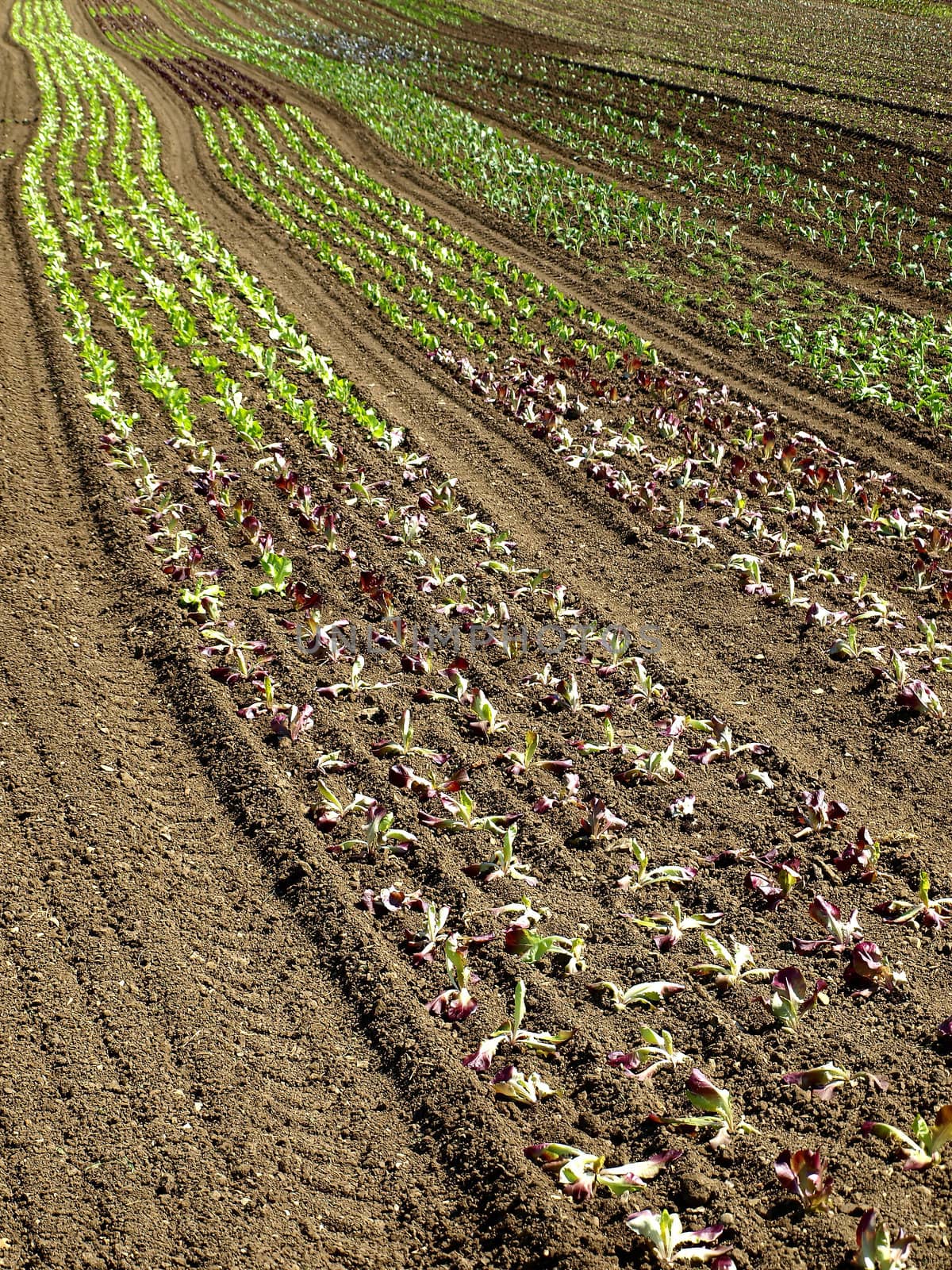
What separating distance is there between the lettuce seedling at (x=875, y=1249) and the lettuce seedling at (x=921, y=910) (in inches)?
Answer: 47.2

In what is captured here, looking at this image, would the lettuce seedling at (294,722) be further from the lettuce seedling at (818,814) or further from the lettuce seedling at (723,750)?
the lettuce seedling at (818,814)

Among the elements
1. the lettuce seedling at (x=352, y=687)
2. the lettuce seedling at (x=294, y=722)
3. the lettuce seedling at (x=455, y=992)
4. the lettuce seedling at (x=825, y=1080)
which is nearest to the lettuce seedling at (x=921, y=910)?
the lettuce seedling at (x=825, y=1080)

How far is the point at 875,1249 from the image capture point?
2541 millimetres

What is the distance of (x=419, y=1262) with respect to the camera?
2.65 metres

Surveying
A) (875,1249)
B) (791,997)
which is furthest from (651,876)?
(875,1249)

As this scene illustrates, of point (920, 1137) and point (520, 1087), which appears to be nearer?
point (920, 1137)

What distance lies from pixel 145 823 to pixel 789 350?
6.92 metres

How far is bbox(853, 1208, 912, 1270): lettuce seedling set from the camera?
Answer: 99.8 inches

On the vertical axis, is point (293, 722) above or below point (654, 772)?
below

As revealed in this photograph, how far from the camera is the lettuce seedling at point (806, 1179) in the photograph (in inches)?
106

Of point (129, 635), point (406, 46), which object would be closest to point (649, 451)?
point (129, 635)

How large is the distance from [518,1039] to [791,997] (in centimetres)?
95

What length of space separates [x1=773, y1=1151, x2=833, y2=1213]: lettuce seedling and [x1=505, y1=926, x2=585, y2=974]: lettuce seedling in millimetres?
914

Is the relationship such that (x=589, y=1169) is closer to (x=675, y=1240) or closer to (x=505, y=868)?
(x=675, y=1240)
